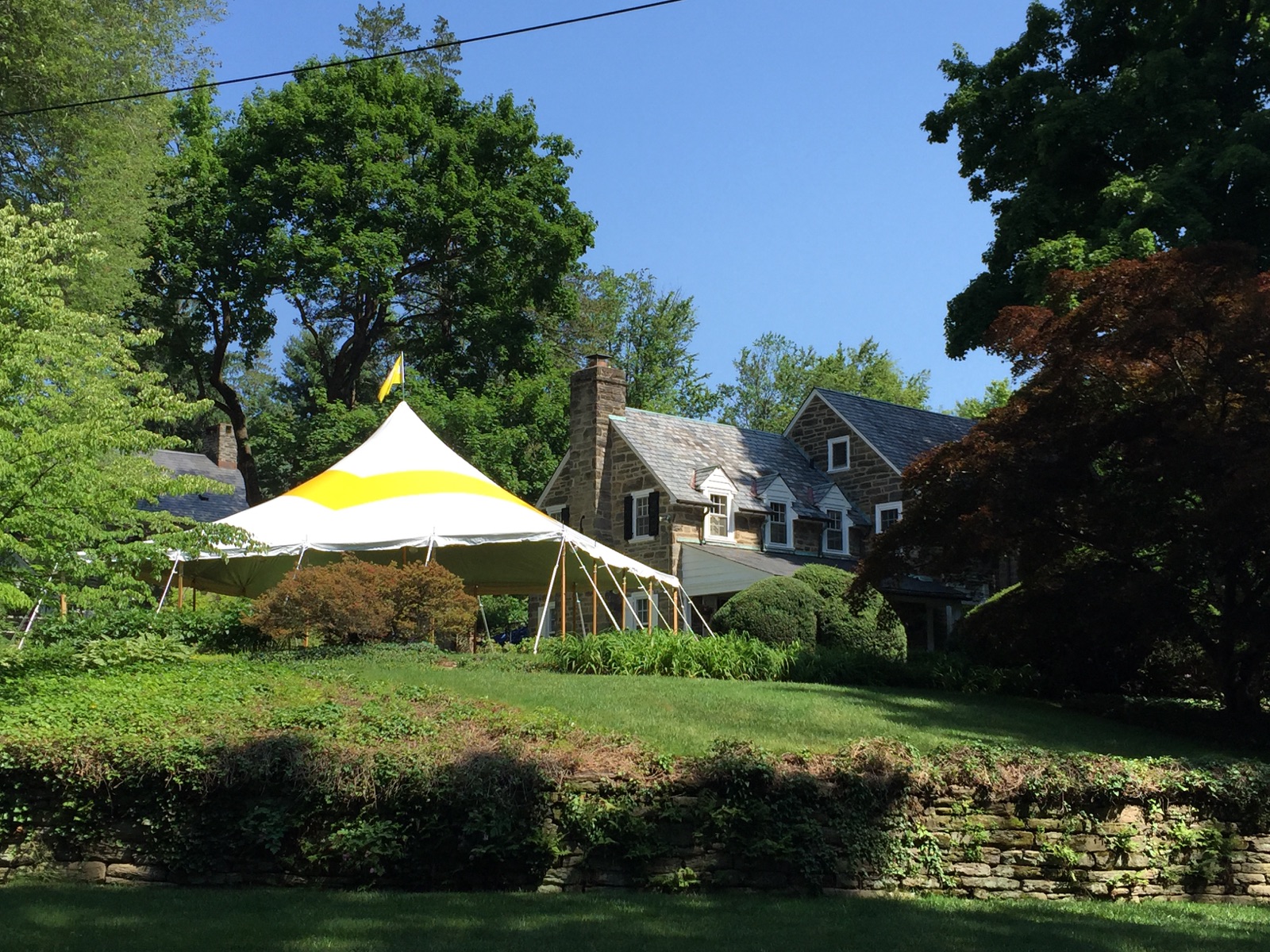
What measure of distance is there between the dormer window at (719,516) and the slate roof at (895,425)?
4408 millimetres

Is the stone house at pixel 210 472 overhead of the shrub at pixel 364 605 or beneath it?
overhead

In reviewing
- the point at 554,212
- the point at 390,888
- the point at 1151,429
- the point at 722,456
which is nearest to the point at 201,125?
the point at 554,212

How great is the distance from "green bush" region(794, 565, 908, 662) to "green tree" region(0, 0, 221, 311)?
1660 centimetres

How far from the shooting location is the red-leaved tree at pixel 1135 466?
1521cm

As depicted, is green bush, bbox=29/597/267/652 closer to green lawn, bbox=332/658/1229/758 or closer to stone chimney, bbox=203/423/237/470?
green lawn, bbox=332/658/1229/758

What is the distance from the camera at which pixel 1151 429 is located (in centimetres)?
1590

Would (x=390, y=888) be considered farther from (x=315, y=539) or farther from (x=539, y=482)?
(x=539, y=482)

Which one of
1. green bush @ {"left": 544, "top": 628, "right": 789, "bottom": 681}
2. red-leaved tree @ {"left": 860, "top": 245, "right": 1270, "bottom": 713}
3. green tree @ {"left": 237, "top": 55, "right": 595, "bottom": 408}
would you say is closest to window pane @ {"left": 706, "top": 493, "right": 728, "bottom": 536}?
green tree @ {"left": 237, "top": 55, "right": 595, "bottom": 408}

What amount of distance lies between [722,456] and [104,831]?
25.2 m

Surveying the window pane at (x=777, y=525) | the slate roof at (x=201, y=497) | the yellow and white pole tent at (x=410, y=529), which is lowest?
the yellow and white pole tent at (x=410, y=529)

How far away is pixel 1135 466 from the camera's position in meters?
16.0

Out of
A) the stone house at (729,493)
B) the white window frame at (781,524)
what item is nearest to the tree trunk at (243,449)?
the stone house at (729,493)

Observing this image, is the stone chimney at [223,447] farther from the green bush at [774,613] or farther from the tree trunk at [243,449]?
the green bush at [774,613]

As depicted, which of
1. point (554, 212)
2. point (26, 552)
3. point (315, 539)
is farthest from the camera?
point (554, 212)
